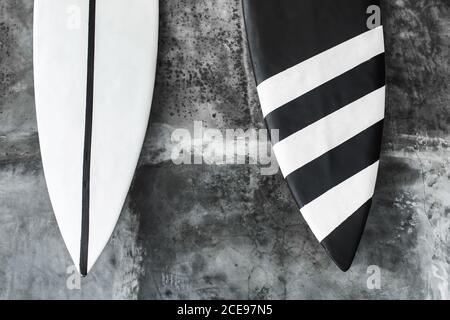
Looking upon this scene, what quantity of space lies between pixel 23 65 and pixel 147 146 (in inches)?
23.2

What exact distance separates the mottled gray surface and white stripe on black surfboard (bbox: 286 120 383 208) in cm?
12

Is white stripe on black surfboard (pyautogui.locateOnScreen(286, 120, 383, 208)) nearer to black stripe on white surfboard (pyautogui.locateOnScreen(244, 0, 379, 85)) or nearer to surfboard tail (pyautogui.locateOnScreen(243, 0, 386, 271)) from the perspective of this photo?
surfboard tail (pyautogui.locateOnScreen(243, 0, 386, 271))

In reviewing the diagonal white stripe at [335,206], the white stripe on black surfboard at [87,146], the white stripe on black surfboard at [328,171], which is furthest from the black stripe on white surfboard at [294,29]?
the white stripe on black surfboard at [87,146]

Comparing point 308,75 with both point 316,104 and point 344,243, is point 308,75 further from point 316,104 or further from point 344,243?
point 344,243

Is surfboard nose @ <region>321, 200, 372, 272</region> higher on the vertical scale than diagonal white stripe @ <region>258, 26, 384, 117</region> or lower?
lower

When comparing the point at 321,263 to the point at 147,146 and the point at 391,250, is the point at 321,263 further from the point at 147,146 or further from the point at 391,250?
the point at 147,146

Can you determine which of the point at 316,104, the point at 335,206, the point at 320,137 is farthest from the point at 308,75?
the point at 335,206

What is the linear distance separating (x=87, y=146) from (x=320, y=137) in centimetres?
82

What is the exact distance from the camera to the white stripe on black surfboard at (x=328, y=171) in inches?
60.4

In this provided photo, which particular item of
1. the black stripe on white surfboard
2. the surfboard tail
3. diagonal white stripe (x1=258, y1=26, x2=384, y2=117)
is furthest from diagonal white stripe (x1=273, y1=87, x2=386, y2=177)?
the black stripe on white surfboard

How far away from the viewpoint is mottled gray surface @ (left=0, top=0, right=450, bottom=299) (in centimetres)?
161

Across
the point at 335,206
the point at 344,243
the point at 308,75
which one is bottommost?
the point at 344,243

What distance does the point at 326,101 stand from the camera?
157 centimetres

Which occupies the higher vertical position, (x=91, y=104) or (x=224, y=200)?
(x=91, y=104)
